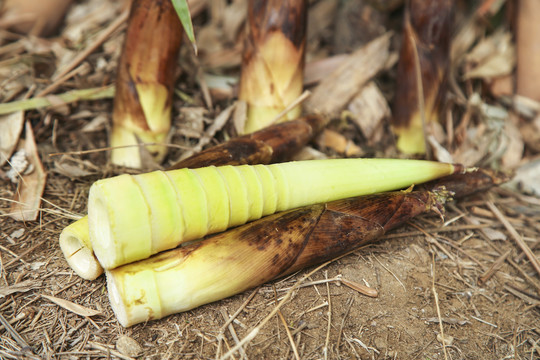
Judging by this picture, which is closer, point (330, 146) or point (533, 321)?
point (533, 321)

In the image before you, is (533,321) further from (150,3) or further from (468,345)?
Result: (150,3)

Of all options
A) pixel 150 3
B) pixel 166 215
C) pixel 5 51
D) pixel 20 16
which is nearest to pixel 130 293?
pixel 166 215

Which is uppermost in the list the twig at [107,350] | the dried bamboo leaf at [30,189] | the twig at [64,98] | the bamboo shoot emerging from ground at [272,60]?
the bamboo shoot emerging from ground at [272,60]

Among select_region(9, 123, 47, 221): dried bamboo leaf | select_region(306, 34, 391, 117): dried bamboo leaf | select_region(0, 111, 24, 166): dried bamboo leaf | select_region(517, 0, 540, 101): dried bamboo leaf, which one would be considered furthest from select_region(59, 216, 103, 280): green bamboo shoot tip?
select_region(517, 0, 540, 101): dried bamboo leaf

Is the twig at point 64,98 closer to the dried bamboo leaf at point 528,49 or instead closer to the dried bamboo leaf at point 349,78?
the dried bamboo leaf at point 349,78

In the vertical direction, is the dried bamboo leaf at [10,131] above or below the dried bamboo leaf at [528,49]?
below

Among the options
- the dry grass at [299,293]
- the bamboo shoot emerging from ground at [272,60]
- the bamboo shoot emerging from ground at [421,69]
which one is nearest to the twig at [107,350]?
the dry grass at [299,293]

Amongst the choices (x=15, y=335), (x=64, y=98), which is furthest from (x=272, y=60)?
(x=15, y=335)
